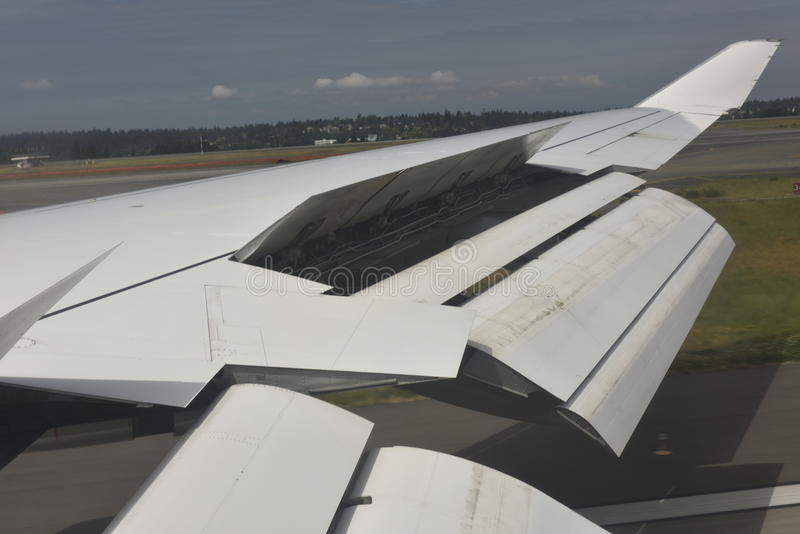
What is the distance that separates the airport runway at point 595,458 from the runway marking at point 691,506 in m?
0.06

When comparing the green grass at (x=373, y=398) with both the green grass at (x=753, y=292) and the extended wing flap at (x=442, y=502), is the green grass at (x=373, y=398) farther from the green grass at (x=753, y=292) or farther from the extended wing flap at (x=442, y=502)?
the extended wing flap at (x=442, y=502)

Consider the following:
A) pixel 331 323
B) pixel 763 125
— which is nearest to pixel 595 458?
pixel 331 323

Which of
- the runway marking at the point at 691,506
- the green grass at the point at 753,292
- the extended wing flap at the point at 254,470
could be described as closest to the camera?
the extended wing flap at the point at 254,470

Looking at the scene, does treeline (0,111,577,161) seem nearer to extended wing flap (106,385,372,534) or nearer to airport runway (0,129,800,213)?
airport runway (0,129,800,213)

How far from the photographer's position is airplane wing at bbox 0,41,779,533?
188 centimetres

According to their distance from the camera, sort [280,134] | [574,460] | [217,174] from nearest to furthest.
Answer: [574,460]
[217,174]
[280,134]

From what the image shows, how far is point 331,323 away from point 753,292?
9.73 meters

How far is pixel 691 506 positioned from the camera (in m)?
4.68

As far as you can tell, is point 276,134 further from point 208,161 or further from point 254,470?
point 254,470

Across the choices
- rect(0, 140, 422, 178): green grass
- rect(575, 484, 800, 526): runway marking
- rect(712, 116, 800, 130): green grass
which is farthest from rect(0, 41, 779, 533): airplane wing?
rect(712, 116, 800, 130): green grass

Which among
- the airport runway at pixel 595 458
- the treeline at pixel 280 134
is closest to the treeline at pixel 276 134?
the treeline at pixel 280 134

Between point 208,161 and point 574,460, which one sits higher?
point 208,161

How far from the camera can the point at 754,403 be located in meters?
6.34

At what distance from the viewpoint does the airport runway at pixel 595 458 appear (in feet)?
15.2
